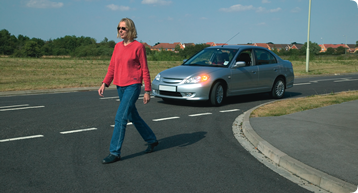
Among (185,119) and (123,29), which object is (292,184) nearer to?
(123,29)

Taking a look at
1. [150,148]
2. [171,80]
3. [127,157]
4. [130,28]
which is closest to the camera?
[130,28]

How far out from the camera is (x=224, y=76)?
1005 cm

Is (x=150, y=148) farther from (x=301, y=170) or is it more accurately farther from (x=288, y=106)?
(x=288, y=106)

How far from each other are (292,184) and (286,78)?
331 inches

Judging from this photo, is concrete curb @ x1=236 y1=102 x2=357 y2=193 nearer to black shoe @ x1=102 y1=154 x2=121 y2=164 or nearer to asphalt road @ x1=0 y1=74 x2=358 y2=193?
asphalt road @ x1=0 y1=74 x2=358 y2=193

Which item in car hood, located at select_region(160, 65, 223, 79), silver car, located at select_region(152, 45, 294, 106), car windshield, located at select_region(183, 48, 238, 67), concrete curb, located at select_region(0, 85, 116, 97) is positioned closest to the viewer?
silver car, located at select_region(152, 45, 294, 106)

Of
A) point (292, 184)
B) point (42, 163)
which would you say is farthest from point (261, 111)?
point (42, 163)

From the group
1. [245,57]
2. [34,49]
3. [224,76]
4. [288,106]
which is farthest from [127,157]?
[34,49]

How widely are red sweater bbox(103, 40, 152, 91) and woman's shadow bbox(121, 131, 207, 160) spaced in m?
1.20

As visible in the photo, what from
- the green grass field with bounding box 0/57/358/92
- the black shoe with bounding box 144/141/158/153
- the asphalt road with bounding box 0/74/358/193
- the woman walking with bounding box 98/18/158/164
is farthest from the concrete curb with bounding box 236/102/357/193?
the green grass field with bounding box 0/57/358/92

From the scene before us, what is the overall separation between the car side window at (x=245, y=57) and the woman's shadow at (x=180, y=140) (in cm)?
451

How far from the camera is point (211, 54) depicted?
1088cm

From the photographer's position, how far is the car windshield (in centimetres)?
1057

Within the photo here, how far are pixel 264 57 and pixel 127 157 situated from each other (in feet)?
24.7
